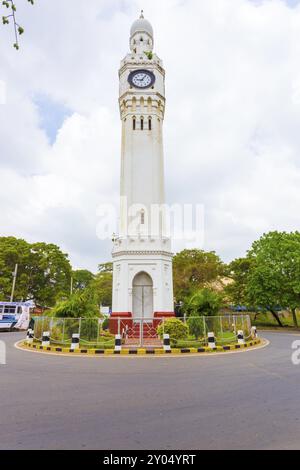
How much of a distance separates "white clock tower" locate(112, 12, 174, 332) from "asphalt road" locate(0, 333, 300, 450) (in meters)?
10.4

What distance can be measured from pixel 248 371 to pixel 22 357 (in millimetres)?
7878

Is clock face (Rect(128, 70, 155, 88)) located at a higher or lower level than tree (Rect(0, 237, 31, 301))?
higher

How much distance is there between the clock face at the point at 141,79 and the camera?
2325cm

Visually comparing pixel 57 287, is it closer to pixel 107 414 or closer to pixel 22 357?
pixel 22 357

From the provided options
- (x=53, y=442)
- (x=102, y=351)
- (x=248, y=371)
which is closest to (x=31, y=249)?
(x=102, y=351)

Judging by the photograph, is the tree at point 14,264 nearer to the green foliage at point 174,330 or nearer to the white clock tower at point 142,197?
the white clock tower at point 142,197

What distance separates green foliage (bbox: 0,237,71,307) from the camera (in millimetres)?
33844

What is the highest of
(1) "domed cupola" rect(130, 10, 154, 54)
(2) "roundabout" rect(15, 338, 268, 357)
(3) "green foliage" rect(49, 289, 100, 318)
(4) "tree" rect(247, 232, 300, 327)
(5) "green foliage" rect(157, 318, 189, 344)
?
(1) "domed cupola" rect(130, 10, 154, 54)

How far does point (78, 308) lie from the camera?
15.1 meters

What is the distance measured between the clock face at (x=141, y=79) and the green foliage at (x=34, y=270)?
21.7 m

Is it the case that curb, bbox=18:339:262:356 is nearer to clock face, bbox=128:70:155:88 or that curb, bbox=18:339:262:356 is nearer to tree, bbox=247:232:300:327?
tree, bbox=247:232:300:327

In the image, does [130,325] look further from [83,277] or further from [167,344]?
[83,277]

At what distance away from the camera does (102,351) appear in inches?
501

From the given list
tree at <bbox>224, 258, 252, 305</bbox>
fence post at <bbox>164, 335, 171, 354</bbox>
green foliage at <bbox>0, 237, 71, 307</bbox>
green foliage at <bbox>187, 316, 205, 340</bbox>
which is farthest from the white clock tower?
green foliage at <bbox>0, 237, 71, 307</bbox>
